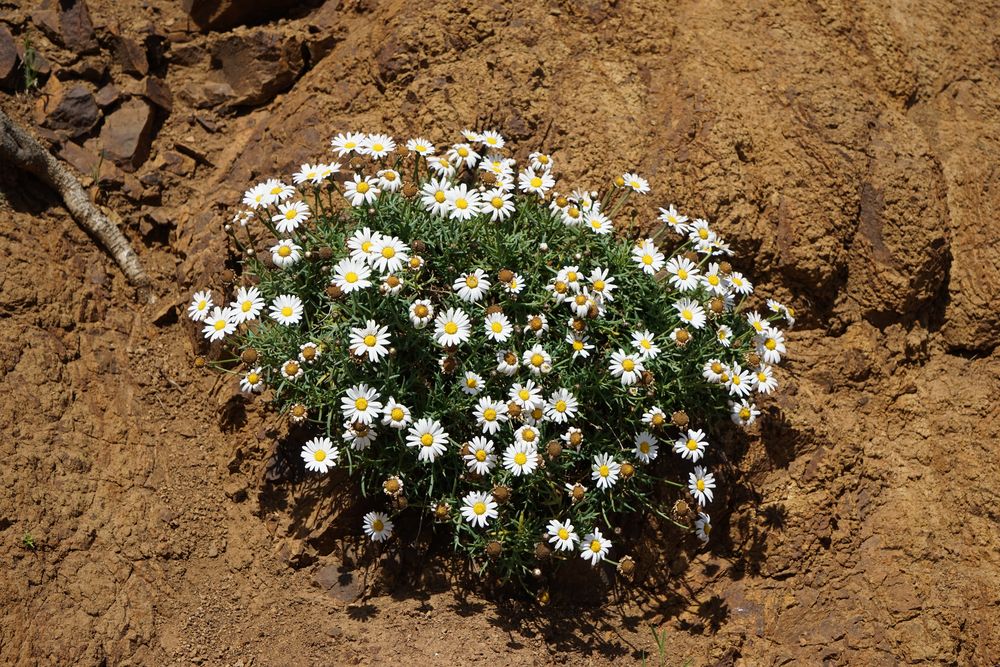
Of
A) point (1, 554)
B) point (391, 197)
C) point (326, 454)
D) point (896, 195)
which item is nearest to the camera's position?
point (1, 554)

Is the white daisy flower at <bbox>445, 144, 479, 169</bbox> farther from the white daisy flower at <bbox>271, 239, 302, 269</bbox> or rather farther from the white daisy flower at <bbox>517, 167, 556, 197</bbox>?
the white daisy flower at <bbox>271, 239, 302, 269</bbox>

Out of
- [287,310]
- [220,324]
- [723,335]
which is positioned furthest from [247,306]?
[723,335]

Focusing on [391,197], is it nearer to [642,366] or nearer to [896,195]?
[642,366]

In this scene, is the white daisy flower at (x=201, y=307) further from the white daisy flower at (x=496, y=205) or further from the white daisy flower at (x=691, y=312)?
the white daisy flower at (x=691, y=312)

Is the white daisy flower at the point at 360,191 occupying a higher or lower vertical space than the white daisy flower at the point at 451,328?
higher

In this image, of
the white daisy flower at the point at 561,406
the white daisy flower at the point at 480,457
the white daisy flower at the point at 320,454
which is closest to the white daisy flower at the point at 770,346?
the white daisy flower at the point at 561,406

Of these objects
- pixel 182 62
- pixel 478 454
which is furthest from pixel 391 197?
pixel 182 62
